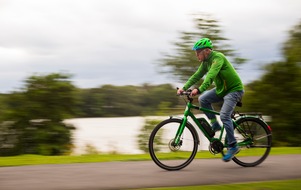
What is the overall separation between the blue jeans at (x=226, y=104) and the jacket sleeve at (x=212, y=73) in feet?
1.58

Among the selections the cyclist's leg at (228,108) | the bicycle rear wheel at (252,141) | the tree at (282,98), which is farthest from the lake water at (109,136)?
the tree at (282,98)

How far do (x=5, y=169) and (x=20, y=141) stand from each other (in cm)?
1042

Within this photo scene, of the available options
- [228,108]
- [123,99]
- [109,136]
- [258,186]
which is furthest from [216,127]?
[123,99]

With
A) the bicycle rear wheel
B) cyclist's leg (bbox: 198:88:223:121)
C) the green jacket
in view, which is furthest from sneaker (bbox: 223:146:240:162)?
the green jacket

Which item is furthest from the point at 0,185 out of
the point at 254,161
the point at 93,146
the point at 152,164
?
the point at 93,146

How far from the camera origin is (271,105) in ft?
55.3

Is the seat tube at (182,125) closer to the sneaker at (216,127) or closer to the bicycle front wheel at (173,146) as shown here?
the bicycle front wheel at (173,146)

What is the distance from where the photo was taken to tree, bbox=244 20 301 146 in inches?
655

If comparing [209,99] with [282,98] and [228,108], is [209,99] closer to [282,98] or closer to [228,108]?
[228,108]

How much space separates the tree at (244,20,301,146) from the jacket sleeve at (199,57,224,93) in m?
9.34

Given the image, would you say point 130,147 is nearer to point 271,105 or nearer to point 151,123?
point 151,123

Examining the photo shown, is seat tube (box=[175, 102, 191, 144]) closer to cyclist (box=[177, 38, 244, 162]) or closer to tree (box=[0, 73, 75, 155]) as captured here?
cyclist (box=[177, 38, 244, 162])

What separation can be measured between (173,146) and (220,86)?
128 centimetres

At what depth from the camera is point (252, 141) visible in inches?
343
